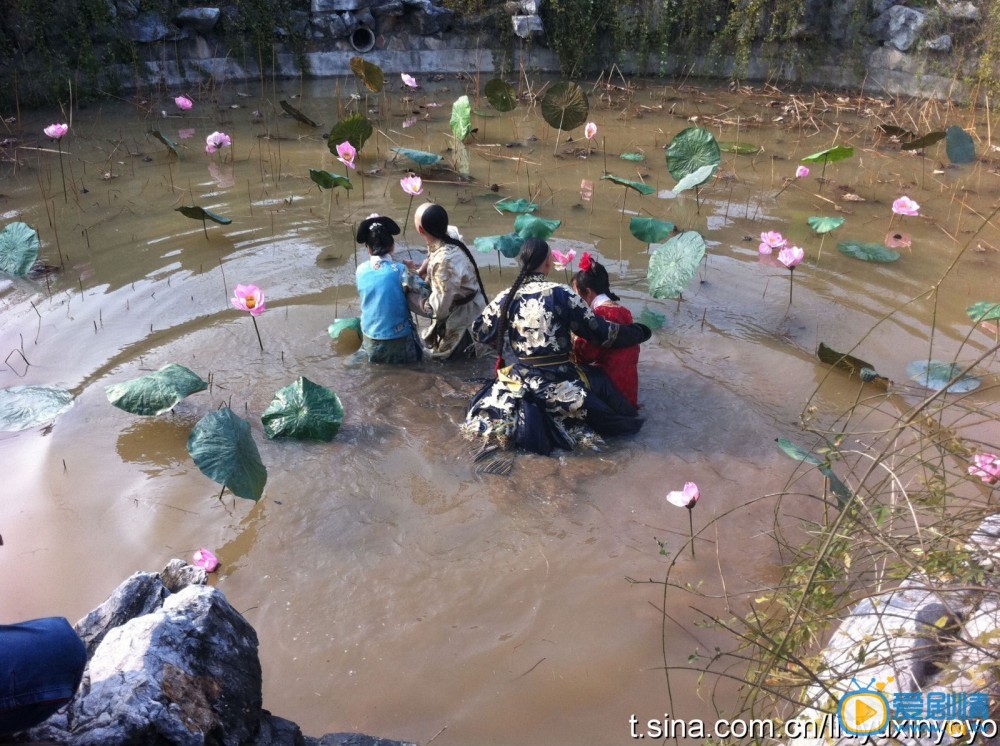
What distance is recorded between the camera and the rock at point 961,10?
10.2 meters

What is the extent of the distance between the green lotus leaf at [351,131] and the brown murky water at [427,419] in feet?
1.90

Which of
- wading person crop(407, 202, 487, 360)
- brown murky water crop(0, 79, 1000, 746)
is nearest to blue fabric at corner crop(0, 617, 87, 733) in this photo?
brown murky water crop(0, 79, 1000, 746)

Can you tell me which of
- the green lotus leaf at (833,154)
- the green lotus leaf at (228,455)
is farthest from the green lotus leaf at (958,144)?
the green lotus leaf at (228,455)

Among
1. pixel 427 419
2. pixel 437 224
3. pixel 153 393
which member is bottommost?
pixel 427 419

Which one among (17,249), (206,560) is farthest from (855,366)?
(17,249)

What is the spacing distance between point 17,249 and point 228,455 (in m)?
3.24

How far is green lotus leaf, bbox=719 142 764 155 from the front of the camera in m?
8.26

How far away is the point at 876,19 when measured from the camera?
11000 millimetres

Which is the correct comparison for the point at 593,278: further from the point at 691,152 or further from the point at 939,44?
the point at 939,44

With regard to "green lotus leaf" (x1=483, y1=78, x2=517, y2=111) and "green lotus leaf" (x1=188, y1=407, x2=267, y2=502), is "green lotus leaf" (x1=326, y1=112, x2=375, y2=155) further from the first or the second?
"green lotus leaf" (x1=188, y1=407, x2=267, y2=502)

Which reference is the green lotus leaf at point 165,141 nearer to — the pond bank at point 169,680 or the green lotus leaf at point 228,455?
the green lotus leaf at point 228,455

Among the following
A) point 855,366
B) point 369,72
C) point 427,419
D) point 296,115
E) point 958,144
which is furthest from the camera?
point 296,115

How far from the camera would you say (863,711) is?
6.60 feet

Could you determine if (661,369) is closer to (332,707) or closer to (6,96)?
(332,707)
